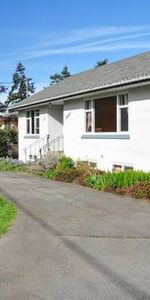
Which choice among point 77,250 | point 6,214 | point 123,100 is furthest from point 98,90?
point 77,250

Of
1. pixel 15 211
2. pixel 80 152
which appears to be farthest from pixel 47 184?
pixel 15 211

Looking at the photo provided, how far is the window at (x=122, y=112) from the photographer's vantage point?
17859mm

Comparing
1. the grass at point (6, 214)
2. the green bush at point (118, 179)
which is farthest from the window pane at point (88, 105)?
the grass at point (6, 214)

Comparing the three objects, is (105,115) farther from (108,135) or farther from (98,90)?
(98,90)

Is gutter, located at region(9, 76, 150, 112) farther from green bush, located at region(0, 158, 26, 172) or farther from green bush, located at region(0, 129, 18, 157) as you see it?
green bush, located at region(0, 129, 18, 157)

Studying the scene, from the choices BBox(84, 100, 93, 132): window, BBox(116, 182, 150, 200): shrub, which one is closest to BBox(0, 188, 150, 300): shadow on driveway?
BBox(116, 182, 150, 200): shrub

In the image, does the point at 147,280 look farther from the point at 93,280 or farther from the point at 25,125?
the point at 25,125

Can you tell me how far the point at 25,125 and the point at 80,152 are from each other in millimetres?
8817

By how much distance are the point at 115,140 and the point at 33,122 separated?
11.0 meters

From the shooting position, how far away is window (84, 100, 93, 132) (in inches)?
817

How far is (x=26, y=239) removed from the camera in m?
8.80

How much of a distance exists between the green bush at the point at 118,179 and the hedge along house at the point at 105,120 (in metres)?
1.34

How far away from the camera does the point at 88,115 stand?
69.4ft

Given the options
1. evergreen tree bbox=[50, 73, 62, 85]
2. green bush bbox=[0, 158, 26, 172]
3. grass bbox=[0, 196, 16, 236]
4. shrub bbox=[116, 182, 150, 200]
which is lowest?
grass bbox=[0, 196, 16, 236]
